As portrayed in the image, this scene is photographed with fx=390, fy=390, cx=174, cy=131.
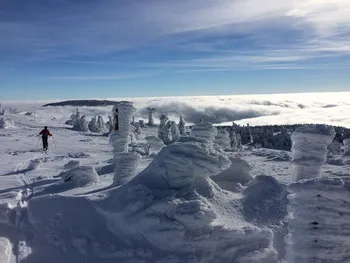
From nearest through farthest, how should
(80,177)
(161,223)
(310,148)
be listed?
(161,223)
(310,148)
(80,177)

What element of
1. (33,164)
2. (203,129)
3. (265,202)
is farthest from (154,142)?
(265,202)

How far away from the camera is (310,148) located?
18.2 m

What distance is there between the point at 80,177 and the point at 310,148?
37.8ft

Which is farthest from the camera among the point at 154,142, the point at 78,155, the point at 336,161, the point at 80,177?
the point at 154,142

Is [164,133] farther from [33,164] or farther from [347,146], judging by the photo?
[33,164]

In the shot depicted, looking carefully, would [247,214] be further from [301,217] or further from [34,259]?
[34,259]

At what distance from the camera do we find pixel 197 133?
25422mm

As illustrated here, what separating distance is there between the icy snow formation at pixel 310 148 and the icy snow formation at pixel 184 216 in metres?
4.29

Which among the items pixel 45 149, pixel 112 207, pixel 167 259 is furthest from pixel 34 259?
pixel 45 149

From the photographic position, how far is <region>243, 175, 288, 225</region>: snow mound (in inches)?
615

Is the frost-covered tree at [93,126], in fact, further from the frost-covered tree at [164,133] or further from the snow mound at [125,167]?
the snow mound at [125,167]

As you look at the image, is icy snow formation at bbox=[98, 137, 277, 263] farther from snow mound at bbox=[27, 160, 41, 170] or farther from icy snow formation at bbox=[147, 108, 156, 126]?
icy snow formation at bbox=[147, 108, 156, 126]

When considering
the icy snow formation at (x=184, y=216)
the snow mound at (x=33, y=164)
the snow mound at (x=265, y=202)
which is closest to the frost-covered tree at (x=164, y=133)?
the snow mound at (x=33, y=164)

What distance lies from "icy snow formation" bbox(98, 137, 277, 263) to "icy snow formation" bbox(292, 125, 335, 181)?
4.29 metres
